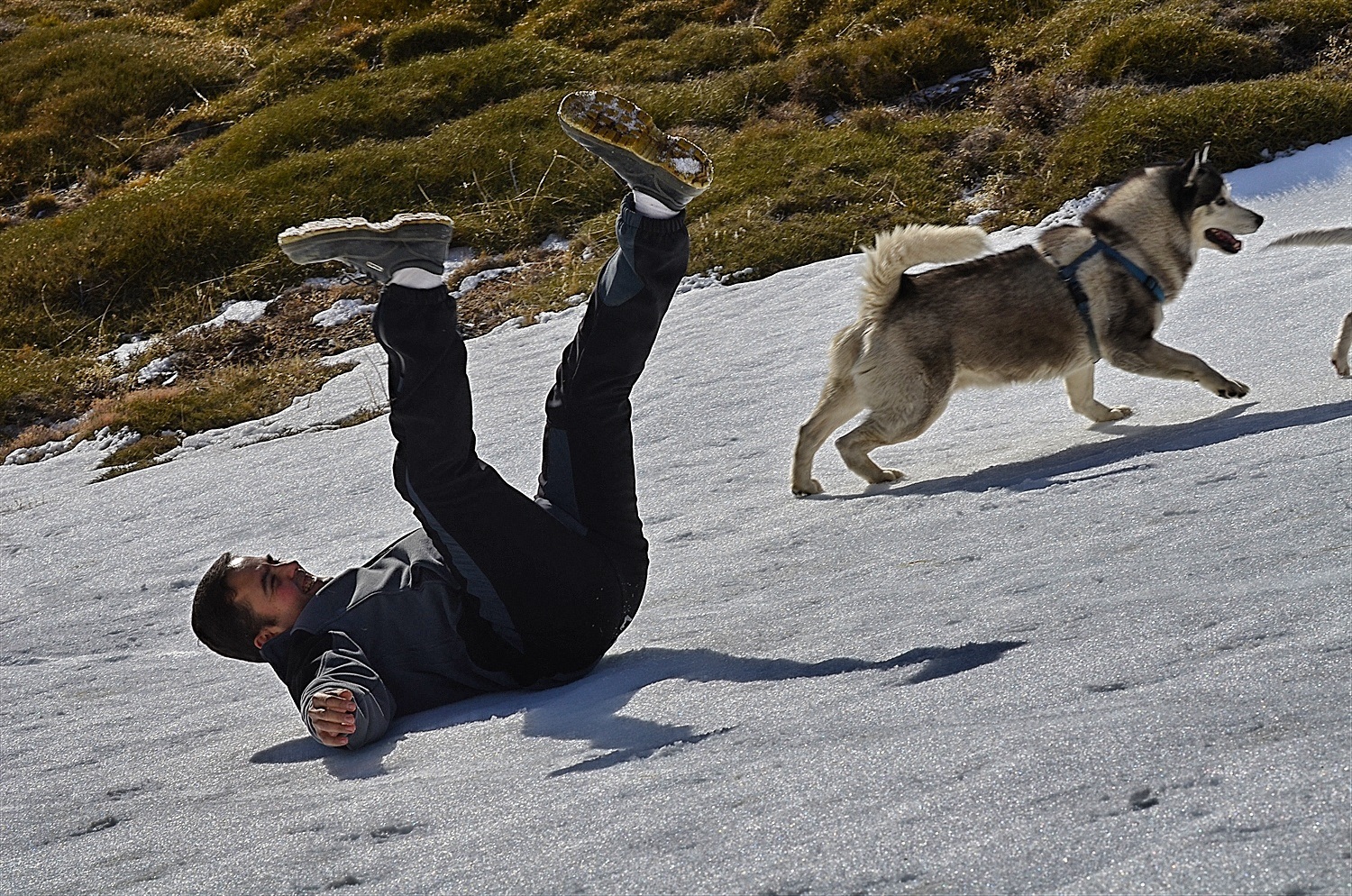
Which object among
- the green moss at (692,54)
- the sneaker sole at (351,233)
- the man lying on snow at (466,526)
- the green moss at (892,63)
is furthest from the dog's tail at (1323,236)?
the green moss at (692,54)

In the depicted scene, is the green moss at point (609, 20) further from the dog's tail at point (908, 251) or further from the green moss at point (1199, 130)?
the dog's tail at point (908, 251)

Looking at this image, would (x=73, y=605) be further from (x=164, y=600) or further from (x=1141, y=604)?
(x=1141, y=604)

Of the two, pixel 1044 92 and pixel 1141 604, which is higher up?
pixel 1141 604

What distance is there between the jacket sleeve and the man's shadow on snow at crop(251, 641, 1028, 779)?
60 millimetres

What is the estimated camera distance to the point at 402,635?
3656 mm

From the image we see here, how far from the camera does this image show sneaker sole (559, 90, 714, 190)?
3.71 metres

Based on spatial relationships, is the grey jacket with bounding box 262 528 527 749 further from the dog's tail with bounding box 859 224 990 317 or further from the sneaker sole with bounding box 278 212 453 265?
the dog's tail with bounding box 859 224 990 317

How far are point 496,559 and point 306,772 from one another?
785 millimetres

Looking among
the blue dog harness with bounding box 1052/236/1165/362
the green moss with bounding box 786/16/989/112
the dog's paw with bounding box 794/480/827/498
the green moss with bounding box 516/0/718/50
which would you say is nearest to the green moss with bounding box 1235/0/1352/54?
the green moss with bounding box 786/16/989/112

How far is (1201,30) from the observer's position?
1310 cm

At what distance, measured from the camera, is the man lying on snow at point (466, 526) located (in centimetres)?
332

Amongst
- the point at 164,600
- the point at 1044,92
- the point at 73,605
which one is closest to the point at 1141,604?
the point at 164,600

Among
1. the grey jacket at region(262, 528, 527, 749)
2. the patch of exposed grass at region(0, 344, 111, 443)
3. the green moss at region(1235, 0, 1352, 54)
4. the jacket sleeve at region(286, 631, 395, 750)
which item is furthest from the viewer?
the green moss at region(1235, 0, 1352, 54)

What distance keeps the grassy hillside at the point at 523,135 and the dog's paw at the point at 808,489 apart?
20.6 ft
